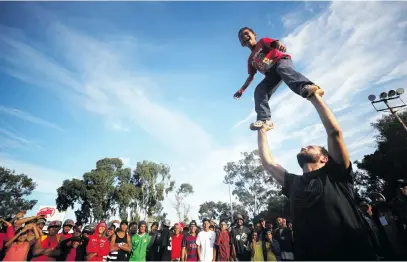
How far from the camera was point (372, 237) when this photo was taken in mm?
1803

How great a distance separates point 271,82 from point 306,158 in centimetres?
147

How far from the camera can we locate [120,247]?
7.70 m

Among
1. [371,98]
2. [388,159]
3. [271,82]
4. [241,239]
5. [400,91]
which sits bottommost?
[241,239]

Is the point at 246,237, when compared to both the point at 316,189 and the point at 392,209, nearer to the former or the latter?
the point at 392,209

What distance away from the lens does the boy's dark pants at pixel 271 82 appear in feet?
9.11

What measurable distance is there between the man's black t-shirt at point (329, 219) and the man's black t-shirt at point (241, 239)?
8434 mm

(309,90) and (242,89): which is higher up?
(242,89)

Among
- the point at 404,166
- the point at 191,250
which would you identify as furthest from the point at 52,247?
the point at 404,166

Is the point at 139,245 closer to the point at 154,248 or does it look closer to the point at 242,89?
the point at 154,248

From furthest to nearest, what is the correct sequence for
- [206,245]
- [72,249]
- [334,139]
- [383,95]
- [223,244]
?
1. [383,95]
2. [223,244]
3. [206,245]
4. [72,249]
5. [334,139]

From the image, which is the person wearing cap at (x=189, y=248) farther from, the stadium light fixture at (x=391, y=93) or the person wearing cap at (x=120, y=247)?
the stadium light fixture at (x=391, y=93)

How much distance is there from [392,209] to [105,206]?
42997mm

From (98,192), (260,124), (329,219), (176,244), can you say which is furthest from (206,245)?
(98,192)

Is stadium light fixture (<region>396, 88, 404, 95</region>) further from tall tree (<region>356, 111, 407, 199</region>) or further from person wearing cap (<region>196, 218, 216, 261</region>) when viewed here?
person wearing cap (<region>196, 218, 216, 261</region>)
